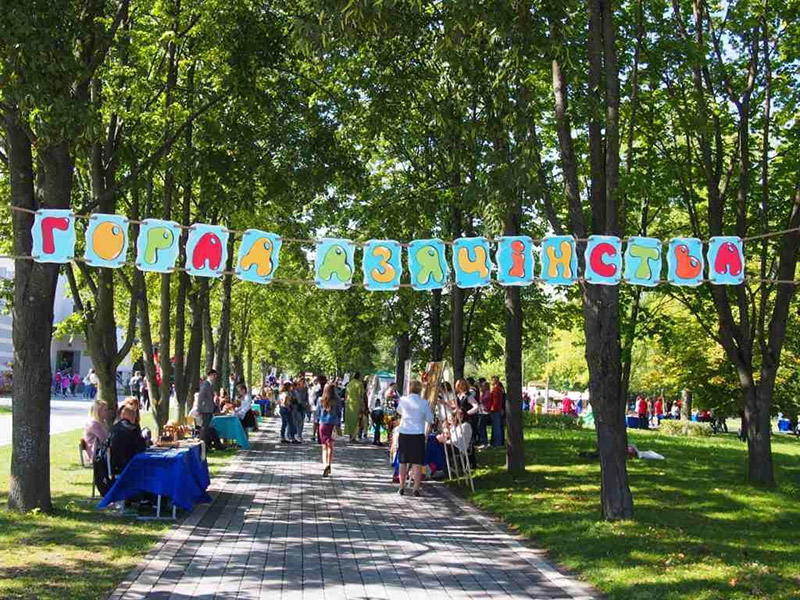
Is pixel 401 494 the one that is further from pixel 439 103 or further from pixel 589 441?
pixel 589 441

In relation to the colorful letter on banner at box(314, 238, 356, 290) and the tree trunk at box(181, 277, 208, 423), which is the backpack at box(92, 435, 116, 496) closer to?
the colorful letter on banner at box(314, 238, 356, 290)

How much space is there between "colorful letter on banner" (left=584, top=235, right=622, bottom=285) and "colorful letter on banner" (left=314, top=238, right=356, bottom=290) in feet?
8.90

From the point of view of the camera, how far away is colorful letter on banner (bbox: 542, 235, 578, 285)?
35.5 ft

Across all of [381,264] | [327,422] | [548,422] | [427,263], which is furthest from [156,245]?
[548,422]

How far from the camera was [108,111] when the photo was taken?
49.3ft

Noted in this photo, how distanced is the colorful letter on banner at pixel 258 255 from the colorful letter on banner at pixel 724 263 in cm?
494

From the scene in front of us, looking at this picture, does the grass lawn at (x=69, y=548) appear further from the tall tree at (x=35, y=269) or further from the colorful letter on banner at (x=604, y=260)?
the colorful letter on banner at (x=604, y=260)

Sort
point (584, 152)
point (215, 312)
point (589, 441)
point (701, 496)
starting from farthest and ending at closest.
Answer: point (215, 312) < point (589, 441) < point (584, 152) < point (701, 496)

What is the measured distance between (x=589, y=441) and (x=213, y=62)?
15587 mm

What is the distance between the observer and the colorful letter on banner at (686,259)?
1092 cm

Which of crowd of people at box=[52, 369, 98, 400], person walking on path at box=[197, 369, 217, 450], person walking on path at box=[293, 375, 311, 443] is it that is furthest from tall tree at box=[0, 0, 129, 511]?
crowd of people at box=[52, 369, 98, 400]

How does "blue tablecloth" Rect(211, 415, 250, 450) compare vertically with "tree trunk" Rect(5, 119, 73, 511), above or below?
below

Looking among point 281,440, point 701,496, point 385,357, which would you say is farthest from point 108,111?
point 385,357

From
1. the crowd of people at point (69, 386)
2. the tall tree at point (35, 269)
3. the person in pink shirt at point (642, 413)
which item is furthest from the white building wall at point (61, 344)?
the tall tree at point (35, 269)
